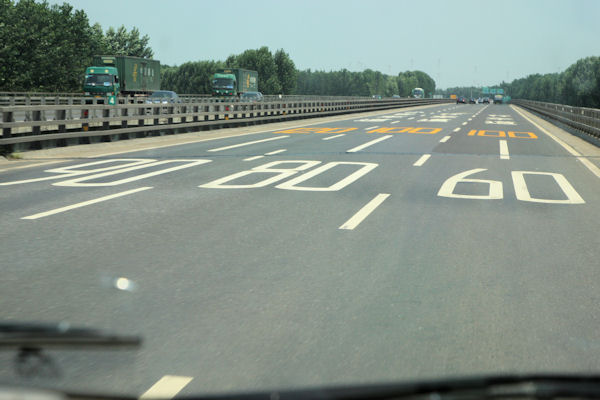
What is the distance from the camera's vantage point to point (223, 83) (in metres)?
65.4

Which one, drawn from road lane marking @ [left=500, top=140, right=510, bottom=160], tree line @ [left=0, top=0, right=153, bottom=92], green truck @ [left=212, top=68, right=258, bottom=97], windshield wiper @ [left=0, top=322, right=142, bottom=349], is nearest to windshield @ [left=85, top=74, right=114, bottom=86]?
green truck @ [left=212, top=68, right=258, bottom=97]

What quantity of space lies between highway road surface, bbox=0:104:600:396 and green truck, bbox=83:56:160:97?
38.6 meters

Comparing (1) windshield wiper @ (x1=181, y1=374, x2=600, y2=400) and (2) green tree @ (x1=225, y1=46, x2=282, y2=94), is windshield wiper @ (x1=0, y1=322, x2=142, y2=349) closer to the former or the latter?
(1) windshield wiper @ (x1=181, y1=374, x2=600, y2=400)

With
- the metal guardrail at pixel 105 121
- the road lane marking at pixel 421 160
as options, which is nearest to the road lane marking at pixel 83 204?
the road lane marking at pixel 421 160

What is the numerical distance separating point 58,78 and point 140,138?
69.8 meters

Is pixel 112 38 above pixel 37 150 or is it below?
above

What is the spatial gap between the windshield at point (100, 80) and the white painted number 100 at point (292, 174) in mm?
37290

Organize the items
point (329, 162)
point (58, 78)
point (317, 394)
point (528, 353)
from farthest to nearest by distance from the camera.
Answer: point (58, 78)
point (329, 162)
point (528, 353)
point (317, 394)

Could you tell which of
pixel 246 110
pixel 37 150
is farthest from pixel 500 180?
pixel 246 110

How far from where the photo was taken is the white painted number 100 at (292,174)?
10938 millimetres

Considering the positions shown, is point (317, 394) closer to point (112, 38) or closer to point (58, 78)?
point (58, 78)

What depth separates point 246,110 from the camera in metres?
31.5

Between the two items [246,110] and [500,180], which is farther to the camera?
[246,110]

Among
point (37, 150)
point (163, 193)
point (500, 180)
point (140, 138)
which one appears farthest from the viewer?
point (140, 138)
